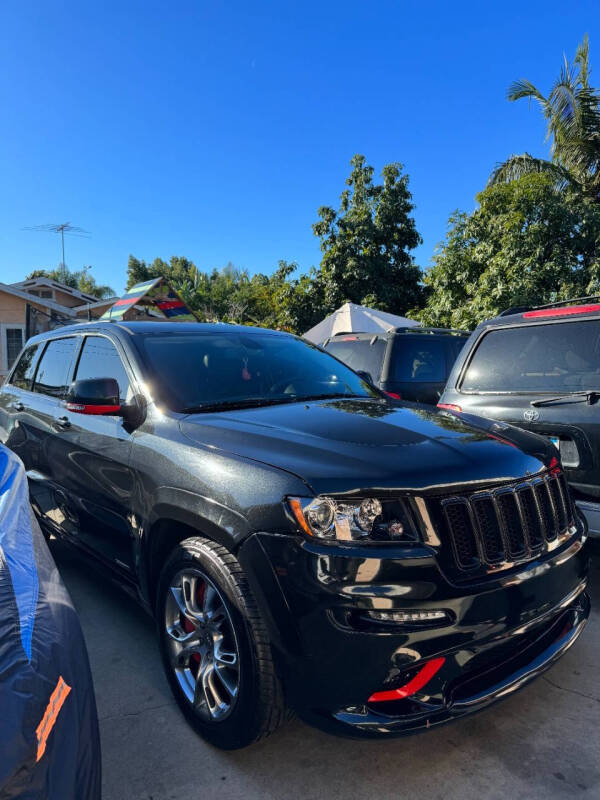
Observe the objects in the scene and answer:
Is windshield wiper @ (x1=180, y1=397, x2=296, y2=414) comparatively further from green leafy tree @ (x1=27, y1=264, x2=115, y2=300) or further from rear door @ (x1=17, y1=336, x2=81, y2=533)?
green leafy tree @ (x1=27, y1=264, x2=115, y2=300)

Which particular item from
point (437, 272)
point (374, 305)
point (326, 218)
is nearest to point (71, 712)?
point (437, 272)

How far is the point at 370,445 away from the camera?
221 centimetres

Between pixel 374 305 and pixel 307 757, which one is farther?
pixel 374 305

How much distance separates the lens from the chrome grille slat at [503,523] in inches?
78.3

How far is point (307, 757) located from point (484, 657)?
0.85 metres

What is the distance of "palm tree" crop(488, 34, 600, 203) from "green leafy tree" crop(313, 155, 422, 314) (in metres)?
4.69

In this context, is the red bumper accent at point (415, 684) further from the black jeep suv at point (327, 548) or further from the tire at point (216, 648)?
the tire at point (216, 648)

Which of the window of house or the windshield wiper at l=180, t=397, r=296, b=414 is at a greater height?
the window of house

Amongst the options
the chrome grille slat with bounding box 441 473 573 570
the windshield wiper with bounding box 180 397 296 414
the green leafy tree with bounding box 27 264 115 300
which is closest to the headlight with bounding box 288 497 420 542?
A: the chrome grille slat with bounding box 441 473 573 570

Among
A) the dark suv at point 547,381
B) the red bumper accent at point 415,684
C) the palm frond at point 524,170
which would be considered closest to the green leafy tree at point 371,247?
the palm frond at point 524,170

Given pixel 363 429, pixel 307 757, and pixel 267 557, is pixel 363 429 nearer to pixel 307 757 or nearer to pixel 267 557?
pixel 267 557

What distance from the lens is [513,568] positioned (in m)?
2.07

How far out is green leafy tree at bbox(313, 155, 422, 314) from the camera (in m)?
19.7

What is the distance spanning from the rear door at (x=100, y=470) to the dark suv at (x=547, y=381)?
268 centimetres
